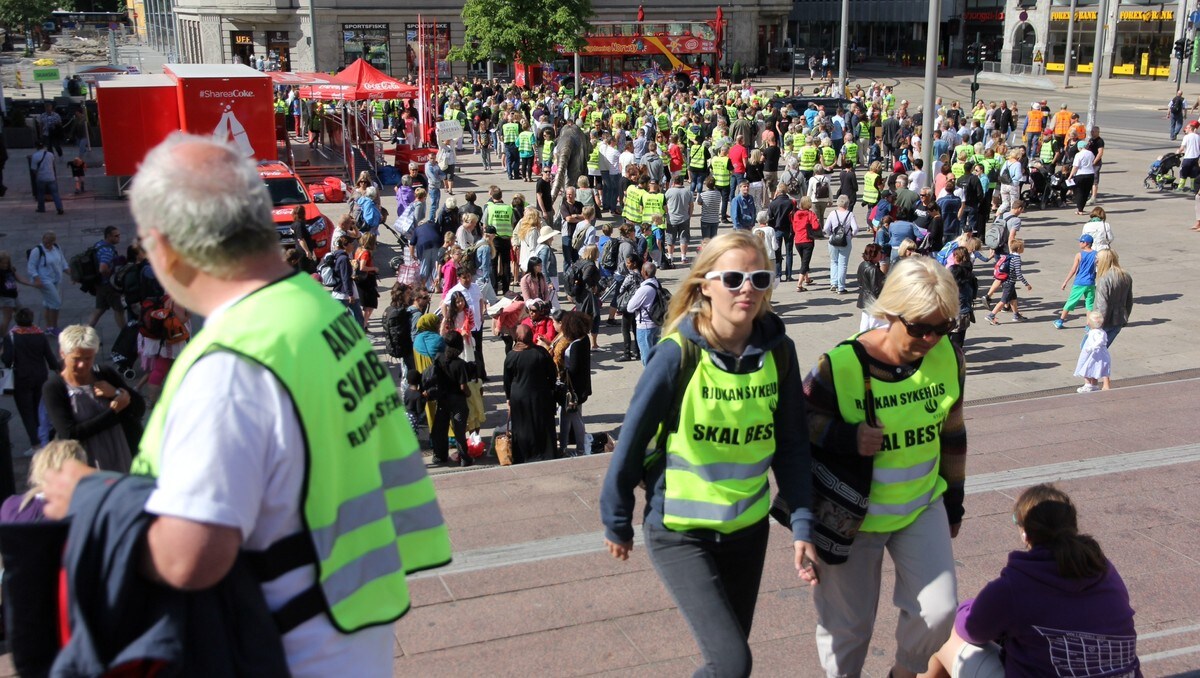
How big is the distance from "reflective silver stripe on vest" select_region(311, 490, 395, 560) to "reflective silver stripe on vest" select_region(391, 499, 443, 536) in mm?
146

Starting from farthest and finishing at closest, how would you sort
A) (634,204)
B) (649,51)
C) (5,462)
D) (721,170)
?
1. (649,51)
2. (721,170)
3. (634,204)
4. (5,462)

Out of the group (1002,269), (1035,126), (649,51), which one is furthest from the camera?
(649,51)

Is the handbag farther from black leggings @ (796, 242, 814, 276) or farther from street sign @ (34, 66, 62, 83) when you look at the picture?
street sign @ (34, 66, 62, 83)

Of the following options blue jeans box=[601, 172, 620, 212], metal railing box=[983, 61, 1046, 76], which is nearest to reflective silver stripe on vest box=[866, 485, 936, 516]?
blue jeans box=[601, 172, 620, 212]

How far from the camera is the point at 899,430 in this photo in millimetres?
3758

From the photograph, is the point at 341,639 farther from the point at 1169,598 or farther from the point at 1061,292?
the point at 1061,292

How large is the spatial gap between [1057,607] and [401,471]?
238cm

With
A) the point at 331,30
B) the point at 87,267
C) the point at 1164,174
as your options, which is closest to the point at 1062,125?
the point at 1164,174

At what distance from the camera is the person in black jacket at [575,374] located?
10.2 meters

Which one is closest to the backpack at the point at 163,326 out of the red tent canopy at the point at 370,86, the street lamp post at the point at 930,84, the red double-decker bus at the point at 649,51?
the street lamp post at the point at 930,84

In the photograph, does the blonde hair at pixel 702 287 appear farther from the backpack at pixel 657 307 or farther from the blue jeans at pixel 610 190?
the blue jeans at pixel 610 190

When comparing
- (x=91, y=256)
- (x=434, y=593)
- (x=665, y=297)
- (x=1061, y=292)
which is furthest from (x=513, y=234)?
(x=434, y=593)

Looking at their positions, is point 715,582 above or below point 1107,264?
above

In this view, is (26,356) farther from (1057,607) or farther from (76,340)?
(1057,607)
